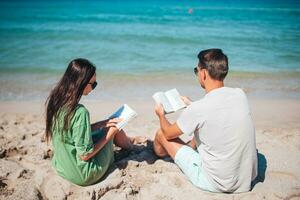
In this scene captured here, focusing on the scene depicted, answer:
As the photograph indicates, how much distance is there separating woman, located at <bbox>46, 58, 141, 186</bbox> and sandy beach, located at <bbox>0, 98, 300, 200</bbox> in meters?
0.20

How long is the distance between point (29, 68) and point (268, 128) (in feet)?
23.6

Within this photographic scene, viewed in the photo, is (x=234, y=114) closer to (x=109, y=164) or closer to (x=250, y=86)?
(x=109, y=164)

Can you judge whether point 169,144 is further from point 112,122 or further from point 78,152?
point 78,152

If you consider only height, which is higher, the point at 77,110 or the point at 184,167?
the point at 77,110

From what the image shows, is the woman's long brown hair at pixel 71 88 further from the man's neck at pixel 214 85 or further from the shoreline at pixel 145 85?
the shoreline at pixel 145 85

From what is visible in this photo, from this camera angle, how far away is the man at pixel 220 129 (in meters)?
2.79

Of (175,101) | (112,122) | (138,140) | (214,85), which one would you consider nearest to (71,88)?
(112,122)

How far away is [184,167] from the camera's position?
3.37 m

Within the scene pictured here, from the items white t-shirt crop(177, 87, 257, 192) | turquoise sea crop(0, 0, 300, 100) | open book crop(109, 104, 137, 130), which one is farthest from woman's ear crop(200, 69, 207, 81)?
turquoise sea crop(0, 0, 300, 100)

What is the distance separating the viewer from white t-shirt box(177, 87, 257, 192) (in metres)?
2.79

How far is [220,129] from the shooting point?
2.81 meters

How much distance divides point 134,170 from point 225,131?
1.42 m

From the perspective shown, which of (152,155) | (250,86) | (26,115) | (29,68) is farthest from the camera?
(29,68)

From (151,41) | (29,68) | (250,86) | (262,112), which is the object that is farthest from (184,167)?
(151,41)
